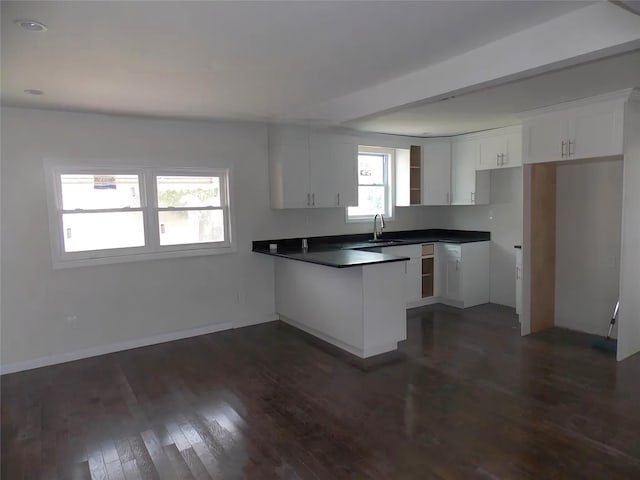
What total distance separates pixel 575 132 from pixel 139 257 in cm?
461

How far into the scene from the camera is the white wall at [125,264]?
13.0ft

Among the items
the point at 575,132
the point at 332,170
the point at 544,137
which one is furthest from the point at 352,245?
the point at 575,132


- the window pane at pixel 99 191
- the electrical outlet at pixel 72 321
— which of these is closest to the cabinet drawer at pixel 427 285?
the window pane at pixel 99 191

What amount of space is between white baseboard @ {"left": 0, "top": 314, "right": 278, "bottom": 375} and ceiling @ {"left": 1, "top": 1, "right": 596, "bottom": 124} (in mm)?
2415

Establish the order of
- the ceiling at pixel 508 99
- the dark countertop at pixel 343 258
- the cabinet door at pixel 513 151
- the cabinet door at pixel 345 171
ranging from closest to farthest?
the ceiling at pixel 508 99 → the dark countertop at pixel 343 258 → the cabinet door at pixel 513 151 → the cabinet door at pixel 345 171

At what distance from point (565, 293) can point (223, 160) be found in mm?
4257

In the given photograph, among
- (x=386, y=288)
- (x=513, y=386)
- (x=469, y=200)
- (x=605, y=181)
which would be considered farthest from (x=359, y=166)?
(x=513, y=386)

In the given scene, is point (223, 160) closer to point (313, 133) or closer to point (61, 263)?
point (313, 133)

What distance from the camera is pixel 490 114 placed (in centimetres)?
461

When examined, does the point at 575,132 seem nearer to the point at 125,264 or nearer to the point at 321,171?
the point at 321,171

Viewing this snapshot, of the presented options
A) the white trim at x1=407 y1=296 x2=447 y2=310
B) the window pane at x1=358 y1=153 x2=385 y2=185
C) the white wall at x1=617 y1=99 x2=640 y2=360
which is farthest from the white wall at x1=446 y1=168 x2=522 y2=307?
the white wall at x1=617 y1=99 x2=640 y2=360

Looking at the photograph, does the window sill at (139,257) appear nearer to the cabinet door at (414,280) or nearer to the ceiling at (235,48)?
the ceiling at (235,48)

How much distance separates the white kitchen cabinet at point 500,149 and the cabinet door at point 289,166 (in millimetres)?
2439

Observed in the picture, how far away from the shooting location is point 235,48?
2670 millimetres
